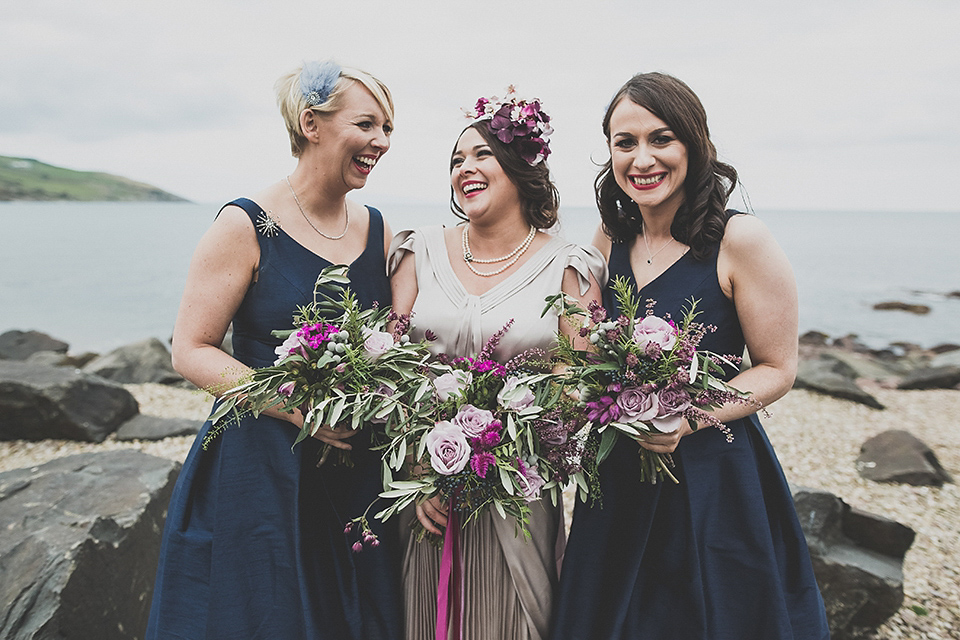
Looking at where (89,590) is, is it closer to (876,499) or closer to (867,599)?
(867,599)

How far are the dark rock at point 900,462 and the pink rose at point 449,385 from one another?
6.43 m

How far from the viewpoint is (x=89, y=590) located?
130 inches

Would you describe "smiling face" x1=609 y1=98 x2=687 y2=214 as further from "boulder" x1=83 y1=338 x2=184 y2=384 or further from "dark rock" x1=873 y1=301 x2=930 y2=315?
"dark rock" x1=873 y1=301 x2=930 y2=315

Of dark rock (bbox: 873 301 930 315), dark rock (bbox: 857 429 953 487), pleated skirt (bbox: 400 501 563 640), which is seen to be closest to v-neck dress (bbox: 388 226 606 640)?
pleated skirt (bbox: 400 501 563 640)

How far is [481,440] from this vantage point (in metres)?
2.24

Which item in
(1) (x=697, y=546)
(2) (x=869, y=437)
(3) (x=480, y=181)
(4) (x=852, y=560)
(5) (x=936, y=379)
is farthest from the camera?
(5) (x=936, y=379)

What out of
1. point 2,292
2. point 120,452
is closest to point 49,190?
point 2,292

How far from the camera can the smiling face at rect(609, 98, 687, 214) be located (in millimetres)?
2816

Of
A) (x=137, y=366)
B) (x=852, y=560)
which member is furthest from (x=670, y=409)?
(x=137, y=366)

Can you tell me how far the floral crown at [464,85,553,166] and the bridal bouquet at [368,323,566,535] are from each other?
1.20 metres

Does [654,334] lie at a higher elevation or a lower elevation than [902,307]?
higher

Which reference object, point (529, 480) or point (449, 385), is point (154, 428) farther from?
point (529, 480)

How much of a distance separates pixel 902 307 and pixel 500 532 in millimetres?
30599

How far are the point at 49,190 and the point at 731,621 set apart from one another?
116489 millimetres
